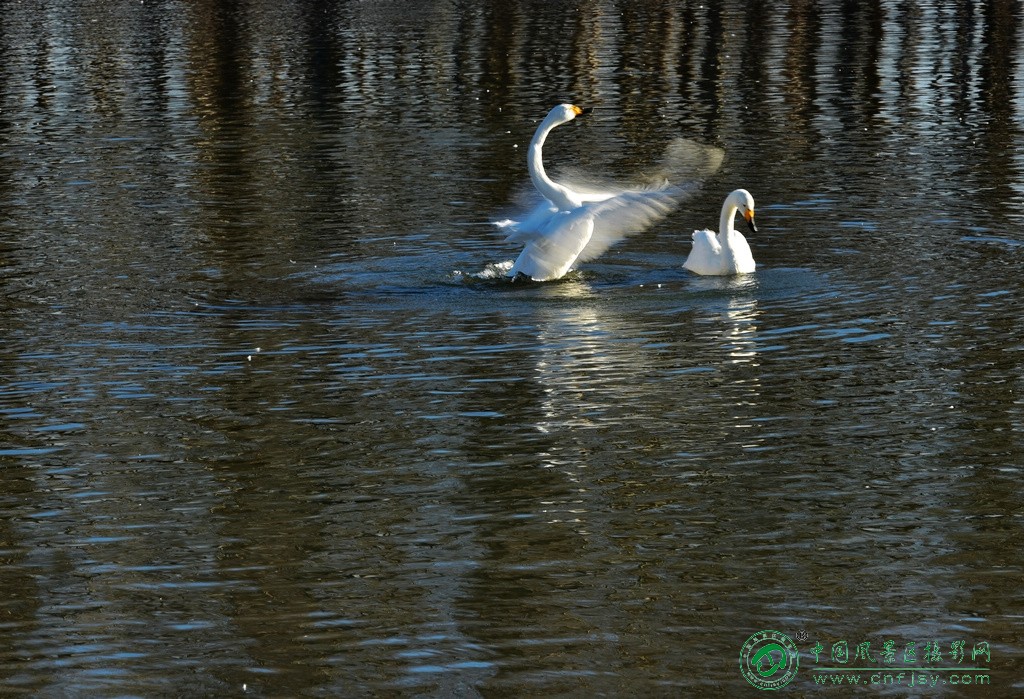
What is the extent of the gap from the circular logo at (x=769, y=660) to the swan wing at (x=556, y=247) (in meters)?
9.97

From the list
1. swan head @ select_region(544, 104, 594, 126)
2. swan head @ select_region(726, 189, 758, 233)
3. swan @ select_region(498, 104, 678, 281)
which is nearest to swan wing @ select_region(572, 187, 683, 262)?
swan @ select_region(498, 104, 678, 281)

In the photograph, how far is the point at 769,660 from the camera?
888 cm

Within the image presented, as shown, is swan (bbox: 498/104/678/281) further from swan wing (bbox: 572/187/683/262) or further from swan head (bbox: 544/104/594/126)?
swan head (bbox: 544/104/594/126)

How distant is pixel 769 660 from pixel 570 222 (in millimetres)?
10380

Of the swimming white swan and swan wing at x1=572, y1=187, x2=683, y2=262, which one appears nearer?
swan wing at x1=572, y1=187, x2=683, y2=262

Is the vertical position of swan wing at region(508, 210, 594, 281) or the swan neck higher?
the swan neck

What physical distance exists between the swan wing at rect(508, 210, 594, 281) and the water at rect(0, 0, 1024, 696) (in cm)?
24

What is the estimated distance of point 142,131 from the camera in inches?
1314

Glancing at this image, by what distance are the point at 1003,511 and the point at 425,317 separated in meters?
7.54

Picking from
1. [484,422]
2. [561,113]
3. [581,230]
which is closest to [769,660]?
[484,422]

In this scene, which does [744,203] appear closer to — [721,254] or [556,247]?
[721,254]

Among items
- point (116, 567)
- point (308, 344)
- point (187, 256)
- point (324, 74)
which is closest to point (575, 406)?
point (308, 344)

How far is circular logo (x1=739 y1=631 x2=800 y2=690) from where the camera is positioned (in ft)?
28.5

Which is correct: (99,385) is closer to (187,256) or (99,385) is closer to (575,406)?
(575,406)
